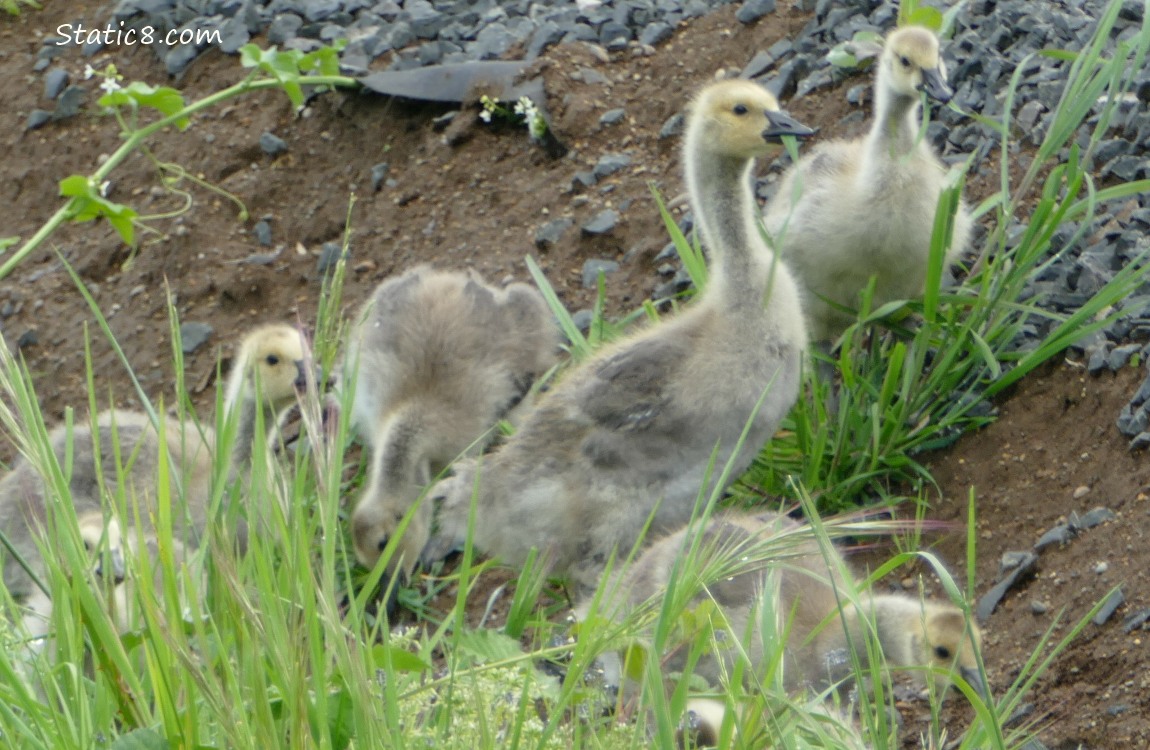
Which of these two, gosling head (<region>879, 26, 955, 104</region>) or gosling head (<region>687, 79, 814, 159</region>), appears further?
gosling head (<region>879, 26, 955, 104</region>)

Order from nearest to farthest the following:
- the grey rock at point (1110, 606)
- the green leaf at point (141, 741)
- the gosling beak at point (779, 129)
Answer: the green leaf at point (141, 741), the grey rock at point (1110, 606), the gosling beak at point (779, 129)

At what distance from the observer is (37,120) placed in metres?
8.41

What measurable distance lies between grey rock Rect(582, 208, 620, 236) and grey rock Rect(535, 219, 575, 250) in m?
0.11

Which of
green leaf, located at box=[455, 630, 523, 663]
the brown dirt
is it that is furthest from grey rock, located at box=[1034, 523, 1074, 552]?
green leaf, located at box=[455, 630, 523, 663]

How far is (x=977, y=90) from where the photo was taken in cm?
648

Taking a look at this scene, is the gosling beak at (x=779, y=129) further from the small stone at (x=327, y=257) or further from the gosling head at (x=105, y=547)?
the small stone at (x=327, y=257)

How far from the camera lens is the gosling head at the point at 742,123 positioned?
4992 mm

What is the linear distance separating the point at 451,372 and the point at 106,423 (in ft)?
3.95

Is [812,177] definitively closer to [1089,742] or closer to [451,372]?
[451,372]

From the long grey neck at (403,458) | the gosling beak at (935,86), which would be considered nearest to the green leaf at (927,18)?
the gosling beak at (935,86)

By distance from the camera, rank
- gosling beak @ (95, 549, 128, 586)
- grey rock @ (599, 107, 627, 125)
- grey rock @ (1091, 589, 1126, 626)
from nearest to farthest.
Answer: gosling beak @ (95, 549, 128, 586) → grey rock @ (1091, 589, 1126, 626) → grey rock @ (599, 107, 627, 125)

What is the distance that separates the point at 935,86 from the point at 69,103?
492 centimetres

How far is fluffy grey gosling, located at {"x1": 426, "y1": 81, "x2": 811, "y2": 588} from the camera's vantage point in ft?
15.8

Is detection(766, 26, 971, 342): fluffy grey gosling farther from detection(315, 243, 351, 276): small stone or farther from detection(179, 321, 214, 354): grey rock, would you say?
detection(179, 321, 214, 354): grey rock
